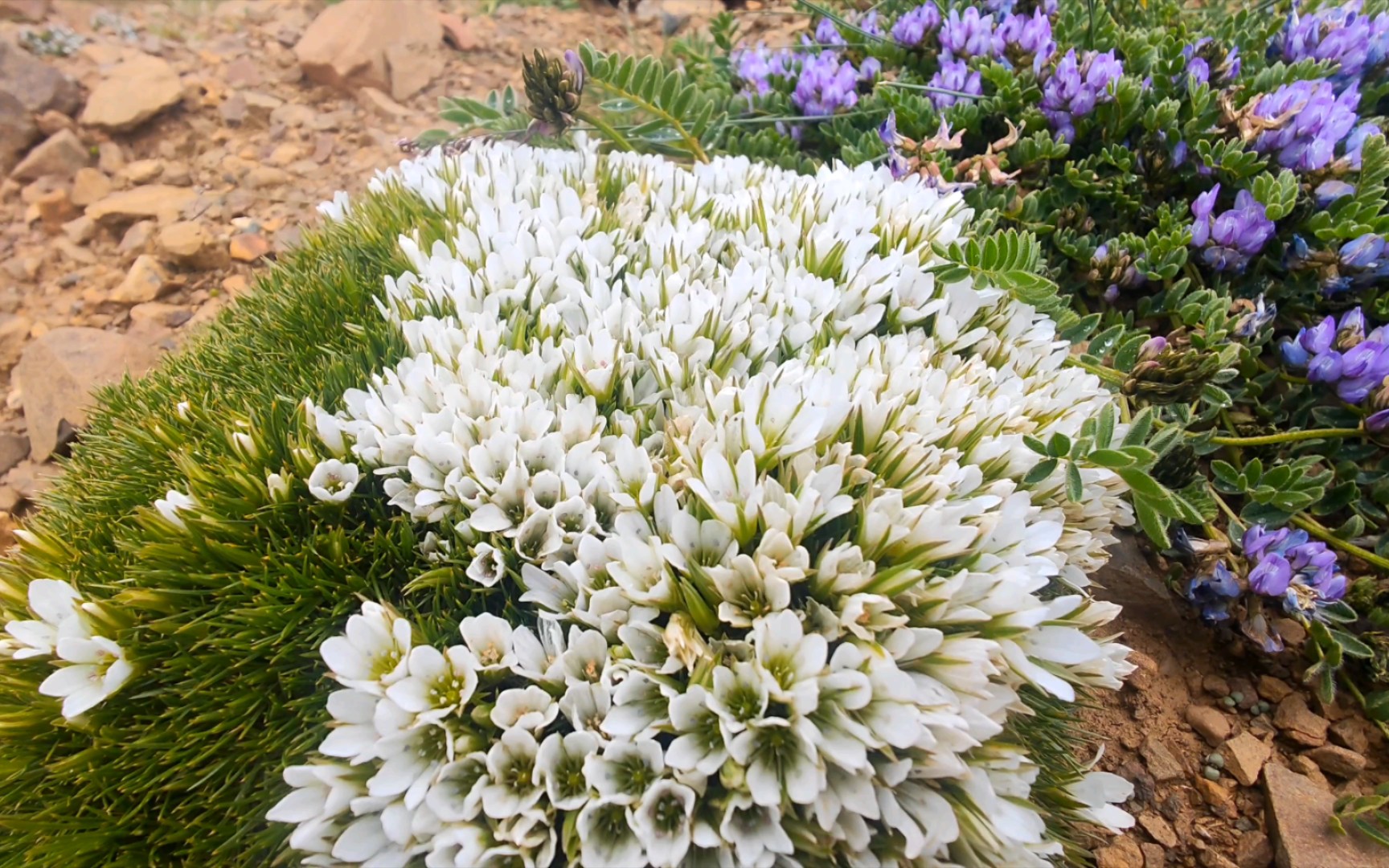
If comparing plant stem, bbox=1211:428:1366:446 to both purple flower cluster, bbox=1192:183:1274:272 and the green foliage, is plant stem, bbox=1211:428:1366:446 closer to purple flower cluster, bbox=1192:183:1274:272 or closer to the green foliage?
purple flower cluster, bbox=1192:183:1274:272

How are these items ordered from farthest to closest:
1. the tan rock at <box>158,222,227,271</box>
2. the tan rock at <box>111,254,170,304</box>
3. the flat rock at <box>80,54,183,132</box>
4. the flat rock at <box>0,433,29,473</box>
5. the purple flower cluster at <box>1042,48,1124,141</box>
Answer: the flat rock at <box>80,54,183,132</box> < the tan rock at <box>158,222,227,271</box> < the tan rock at <box>111,254,170,304</box> < the flat rock at <box>0,433,29,473</box> < the purple flower cluster at <box>1042,48,1124,141</box>

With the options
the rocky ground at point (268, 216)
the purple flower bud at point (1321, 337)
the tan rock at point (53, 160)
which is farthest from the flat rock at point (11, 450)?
the purple flower bud at point (1321, 337)

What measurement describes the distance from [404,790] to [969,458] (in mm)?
1421

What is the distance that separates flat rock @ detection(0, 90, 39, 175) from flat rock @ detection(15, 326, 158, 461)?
220cm

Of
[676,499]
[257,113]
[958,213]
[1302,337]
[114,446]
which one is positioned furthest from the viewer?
[257,113]

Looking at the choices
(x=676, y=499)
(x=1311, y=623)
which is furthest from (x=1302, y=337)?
(x=676, y=499)

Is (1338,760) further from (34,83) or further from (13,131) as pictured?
(34,83)

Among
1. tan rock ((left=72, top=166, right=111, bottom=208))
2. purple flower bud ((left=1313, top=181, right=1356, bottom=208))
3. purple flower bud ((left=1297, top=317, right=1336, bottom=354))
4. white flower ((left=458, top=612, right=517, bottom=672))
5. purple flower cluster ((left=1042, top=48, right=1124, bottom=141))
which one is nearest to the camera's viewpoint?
white flower ((left=458, top=612, right=517, bottom=672))

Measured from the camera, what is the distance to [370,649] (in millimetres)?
1616

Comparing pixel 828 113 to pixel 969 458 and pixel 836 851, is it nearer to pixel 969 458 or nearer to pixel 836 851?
pixel 969 458

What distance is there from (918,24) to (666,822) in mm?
4055

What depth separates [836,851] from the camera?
1.52 m

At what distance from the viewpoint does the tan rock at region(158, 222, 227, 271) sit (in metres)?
4.81

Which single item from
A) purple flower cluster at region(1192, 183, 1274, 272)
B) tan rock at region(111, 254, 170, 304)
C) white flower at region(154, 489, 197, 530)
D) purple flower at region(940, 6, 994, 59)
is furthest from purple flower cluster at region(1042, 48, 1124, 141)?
tan rock at region(111, 254, 170, 304)
